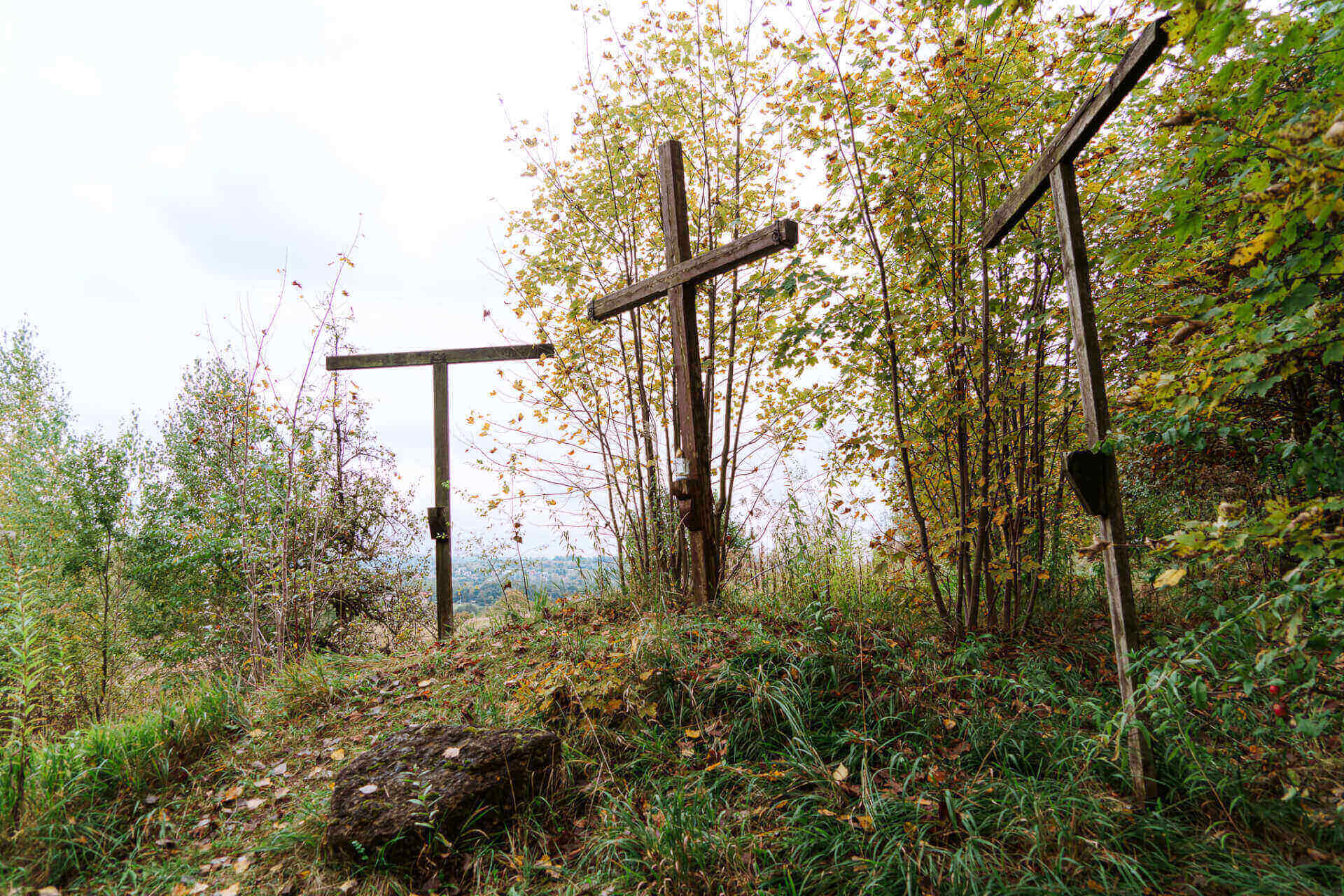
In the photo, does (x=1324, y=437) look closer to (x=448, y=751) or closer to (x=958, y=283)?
(x=958, y=283)

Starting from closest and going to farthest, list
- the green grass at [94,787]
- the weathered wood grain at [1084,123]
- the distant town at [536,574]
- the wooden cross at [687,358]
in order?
the weathered wood grain at [1084,123] → the green grass at [94,787] → the wooden cross at [687,358] → the distant town at [536,574]

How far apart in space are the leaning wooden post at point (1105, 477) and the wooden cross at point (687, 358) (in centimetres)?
189

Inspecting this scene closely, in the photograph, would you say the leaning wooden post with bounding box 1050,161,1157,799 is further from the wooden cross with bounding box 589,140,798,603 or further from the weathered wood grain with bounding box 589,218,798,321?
the wooden cross with bounding box 589,140,798,603

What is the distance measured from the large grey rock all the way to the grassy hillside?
0.10m

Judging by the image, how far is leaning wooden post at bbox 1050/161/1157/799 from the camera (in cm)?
221

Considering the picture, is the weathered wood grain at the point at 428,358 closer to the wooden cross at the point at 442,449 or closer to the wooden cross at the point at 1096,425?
the wooden cross at the point at 442,449

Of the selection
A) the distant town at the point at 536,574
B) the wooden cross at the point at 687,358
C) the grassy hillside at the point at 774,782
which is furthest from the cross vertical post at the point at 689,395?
the distant town at the point at 536,574

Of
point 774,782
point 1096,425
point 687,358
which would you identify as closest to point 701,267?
Result: point 687,358

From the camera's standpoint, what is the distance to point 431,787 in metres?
2.59

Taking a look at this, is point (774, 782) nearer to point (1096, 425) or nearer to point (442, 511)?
point (1096, 425)

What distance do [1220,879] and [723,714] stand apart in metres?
1.79

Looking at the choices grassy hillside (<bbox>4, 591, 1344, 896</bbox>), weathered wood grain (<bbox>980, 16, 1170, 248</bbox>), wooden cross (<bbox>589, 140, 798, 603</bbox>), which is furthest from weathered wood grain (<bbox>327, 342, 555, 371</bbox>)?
weathered wood grain (<bbox>980, 16, 1170, 248</bbox>)

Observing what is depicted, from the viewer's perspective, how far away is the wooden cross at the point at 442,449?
591cm

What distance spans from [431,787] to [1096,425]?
3079 mm
